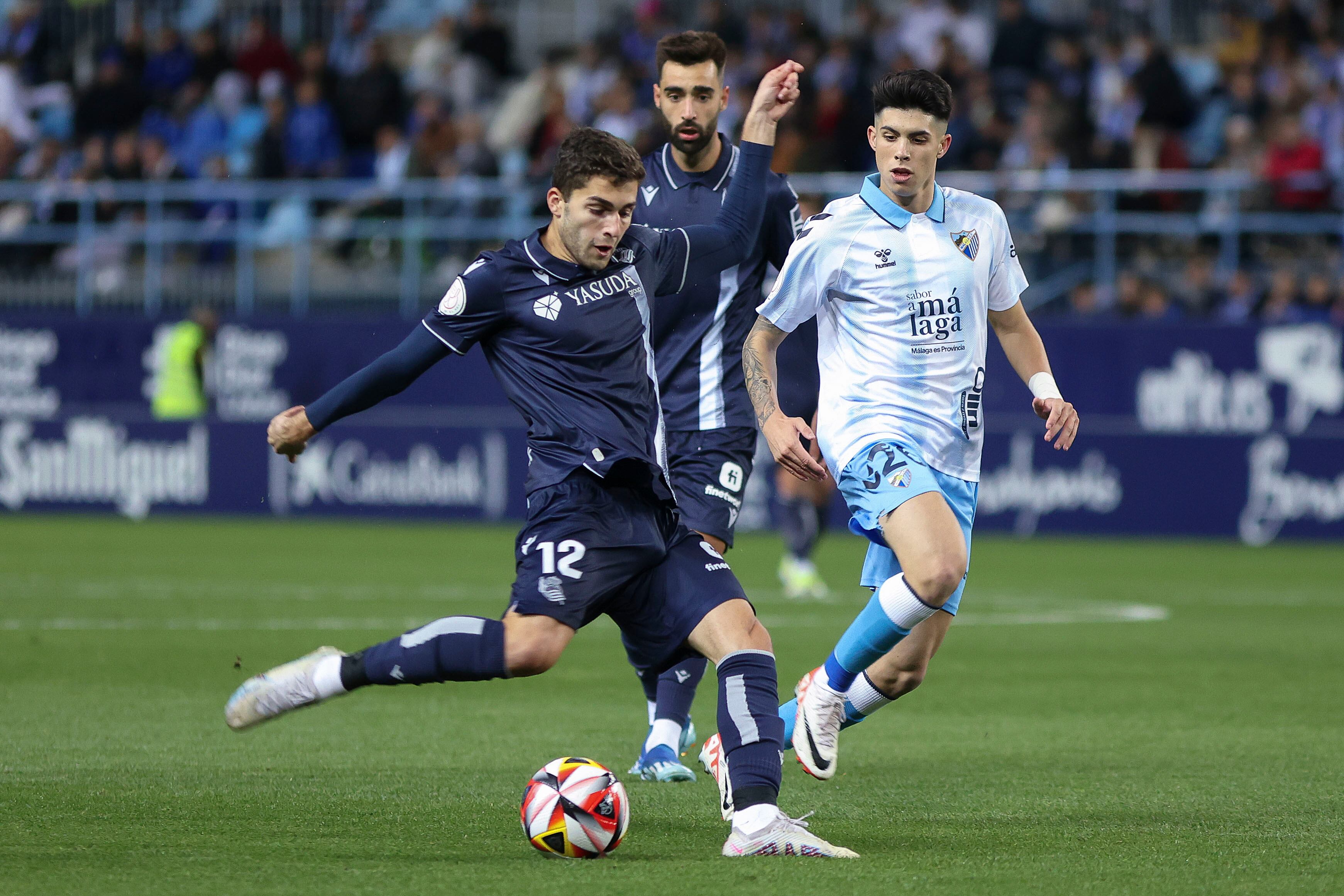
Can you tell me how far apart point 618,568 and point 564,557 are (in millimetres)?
156

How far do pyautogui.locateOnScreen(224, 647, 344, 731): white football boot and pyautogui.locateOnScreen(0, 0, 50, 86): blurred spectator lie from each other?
21.8 metres

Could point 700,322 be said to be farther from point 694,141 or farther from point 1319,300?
point 1319,300

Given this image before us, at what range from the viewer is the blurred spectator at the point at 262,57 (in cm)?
2395

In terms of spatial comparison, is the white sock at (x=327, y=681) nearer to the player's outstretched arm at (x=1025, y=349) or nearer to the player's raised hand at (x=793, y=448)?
the player's raised hand at (x=793, y=448)

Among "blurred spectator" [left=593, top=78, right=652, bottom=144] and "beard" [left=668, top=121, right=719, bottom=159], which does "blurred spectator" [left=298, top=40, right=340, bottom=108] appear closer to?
"blurred spectator" [left=593, top=78, right=652, bottom=144]

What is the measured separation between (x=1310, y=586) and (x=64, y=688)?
30.4ft

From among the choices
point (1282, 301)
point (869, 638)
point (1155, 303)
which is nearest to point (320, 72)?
point (1155, 303)

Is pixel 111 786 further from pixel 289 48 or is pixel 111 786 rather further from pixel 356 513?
pixel 289 48

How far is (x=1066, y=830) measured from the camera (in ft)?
17.9

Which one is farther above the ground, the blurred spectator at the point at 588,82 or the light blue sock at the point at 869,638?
the blurred spectator at the point at 588,82

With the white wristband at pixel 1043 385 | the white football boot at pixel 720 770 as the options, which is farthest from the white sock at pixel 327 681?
the white wristband at pixel 1043 385

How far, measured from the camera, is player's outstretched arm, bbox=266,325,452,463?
17.6 feet

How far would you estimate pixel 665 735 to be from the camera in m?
6.62

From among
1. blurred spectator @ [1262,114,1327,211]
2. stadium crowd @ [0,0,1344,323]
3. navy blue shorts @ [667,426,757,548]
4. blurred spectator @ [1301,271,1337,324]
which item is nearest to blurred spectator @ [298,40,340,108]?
stadium crowd @ [0,0,1344,323]
